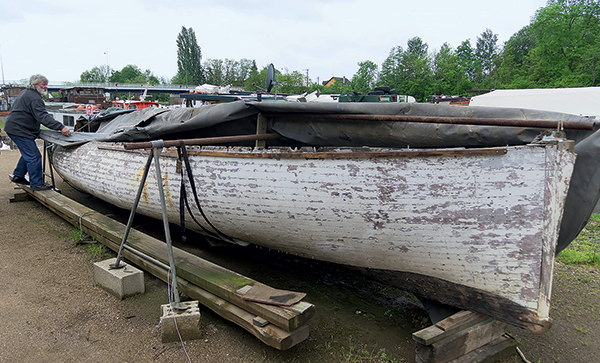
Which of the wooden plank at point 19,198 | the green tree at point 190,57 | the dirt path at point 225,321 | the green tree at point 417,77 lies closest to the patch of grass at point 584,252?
the dirt path at point 225,321

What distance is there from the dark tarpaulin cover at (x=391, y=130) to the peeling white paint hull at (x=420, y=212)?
265 mm

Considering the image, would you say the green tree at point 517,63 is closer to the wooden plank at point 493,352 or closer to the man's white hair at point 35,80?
the wooden plank at point 493,352

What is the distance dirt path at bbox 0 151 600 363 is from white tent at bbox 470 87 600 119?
357 inches

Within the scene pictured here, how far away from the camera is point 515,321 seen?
239 centimetres

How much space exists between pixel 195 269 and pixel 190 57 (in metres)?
79.0

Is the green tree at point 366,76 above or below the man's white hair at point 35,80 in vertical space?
above

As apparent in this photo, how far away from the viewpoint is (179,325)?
103 inches

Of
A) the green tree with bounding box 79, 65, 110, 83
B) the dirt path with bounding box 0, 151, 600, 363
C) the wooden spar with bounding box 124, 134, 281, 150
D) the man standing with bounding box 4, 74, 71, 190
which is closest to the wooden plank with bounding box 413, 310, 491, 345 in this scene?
the dirt path with bounding box 0, 151, 600, 363

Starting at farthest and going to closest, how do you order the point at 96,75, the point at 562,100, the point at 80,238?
the point at 96,75 < the point at 562,100 < the point at 80,238

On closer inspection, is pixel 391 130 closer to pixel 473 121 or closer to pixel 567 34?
pixel 473 121

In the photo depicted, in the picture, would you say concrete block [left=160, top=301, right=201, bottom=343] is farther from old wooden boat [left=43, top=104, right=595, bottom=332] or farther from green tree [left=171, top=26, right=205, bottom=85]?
green tree [left=171, top=26, right=205, bottom=85]

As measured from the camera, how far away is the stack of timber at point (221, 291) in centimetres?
239

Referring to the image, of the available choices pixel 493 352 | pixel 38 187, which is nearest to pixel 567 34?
pixel 493 352

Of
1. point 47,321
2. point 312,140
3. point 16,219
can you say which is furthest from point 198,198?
point 16,219
